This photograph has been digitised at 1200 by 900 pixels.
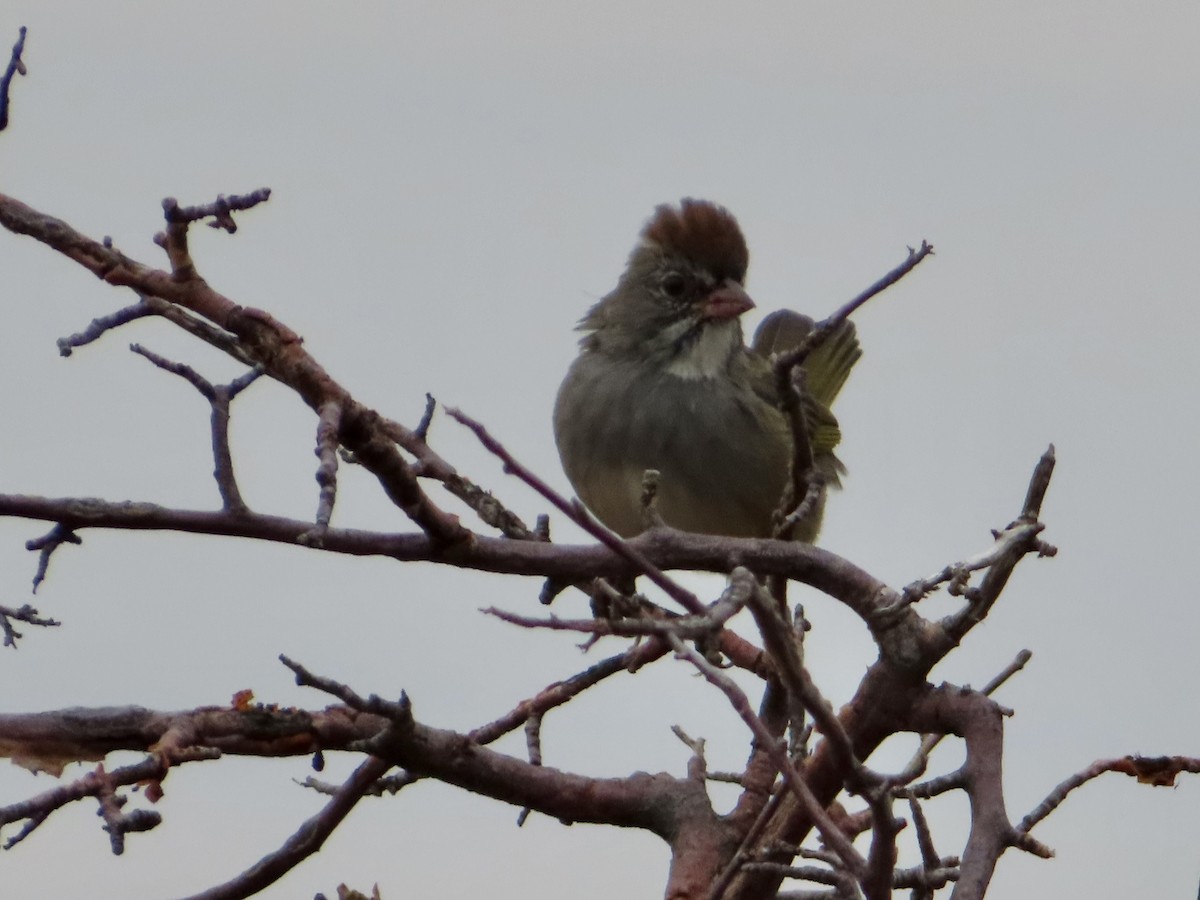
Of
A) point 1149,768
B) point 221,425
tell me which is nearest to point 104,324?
point 221,425

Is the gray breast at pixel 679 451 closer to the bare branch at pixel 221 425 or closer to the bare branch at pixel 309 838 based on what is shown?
the bare branch at pixel 309 838

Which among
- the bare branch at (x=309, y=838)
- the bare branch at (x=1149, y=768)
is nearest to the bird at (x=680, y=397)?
the bare branch at (x=309, y=838)

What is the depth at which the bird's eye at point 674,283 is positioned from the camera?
637cm

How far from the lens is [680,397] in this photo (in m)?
6.14

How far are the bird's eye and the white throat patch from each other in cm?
19

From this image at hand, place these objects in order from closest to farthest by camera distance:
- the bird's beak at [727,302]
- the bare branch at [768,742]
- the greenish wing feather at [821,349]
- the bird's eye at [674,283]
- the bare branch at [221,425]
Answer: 1. the bare branch at [768,742]
2. the bare branch at [221,425]
3. the bird's beak at [727,302]
4. the bird's eye at [674,283]
5. the greenish wing feather at [821,349]

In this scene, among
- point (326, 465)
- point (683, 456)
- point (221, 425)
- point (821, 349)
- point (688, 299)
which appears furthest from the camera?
point (821, 349)

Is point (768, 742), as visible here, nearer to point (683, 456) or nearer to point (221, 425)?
point (221, 425)

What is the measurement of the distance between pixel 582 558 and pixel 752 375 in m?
3.94

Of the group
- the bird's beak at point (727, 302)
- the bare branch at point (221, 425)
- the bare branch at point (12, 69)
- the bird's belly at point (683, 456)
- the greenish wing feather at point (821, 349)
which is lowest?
the bare branch at point (221, 425)

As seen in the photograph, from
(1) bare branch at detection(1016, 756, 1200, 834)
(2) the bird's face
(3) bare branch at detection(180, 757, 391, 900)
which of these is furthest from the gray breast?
(1) bare branch at detection(1016, 756, 1200, 834)

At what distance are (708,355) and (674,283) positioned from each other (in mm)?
331

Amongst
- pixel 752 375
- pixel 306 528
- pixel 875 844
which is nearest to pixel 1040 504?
pixel 875 844

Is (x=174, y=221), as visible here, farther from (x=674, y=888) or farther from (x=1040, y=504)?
(x=674, y=888)
